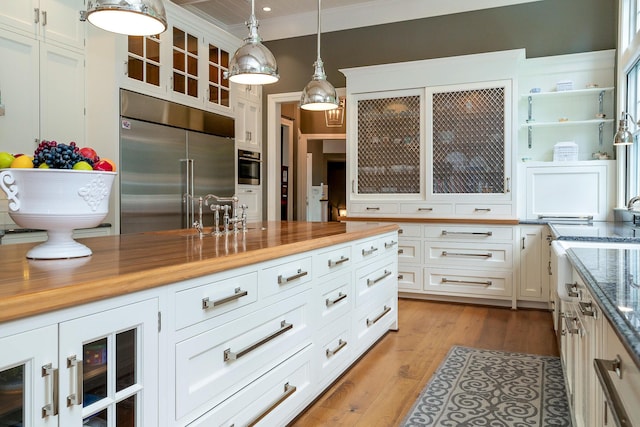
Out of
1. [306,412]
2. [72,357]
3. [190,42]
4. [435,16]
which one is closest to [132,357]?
[72,357]

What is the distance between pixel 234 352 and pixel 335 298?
94 cm

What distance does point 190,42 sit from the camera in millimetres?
4785

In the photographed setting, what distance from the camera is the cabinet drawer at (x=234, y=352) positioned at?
4.68 ft

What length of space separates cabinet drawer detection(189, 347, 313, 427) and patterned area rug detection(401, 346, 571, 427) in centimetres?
52

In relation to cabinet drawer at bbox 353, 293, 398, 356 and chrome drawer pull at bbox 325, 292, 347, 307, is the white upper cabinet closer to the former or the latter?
chrome drawer pull at bbox 325, 292, 347, 307

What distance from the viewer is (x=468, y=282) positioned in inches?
181

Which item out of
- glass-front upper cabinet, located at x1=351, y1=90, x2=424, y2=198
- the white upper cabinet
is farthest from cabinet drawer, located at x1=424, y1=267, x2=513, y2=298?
the white upper cabinet

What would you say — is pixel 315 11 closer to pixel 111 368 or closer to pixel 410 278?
pixel 410 278

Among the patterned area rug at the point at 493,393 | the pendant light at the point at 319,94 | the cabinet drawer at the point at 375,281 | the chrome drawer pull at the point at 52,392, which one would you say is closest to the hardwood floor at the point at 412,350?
the patterned area rug at the point at 493,393

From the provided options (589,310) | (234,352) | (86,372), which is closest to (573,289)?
(589,310)

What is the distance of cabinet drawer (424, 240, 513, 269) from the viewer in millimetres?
4461

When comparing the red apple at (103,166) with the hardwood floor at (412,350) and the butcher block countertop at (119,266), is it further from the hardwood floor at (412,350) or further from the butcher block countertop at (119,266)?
the hardwood floor at (412,350)

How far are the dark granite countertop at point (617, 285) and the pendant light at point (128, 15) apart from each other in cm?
170

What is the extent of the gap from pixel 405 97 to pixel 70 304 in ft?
14.3
